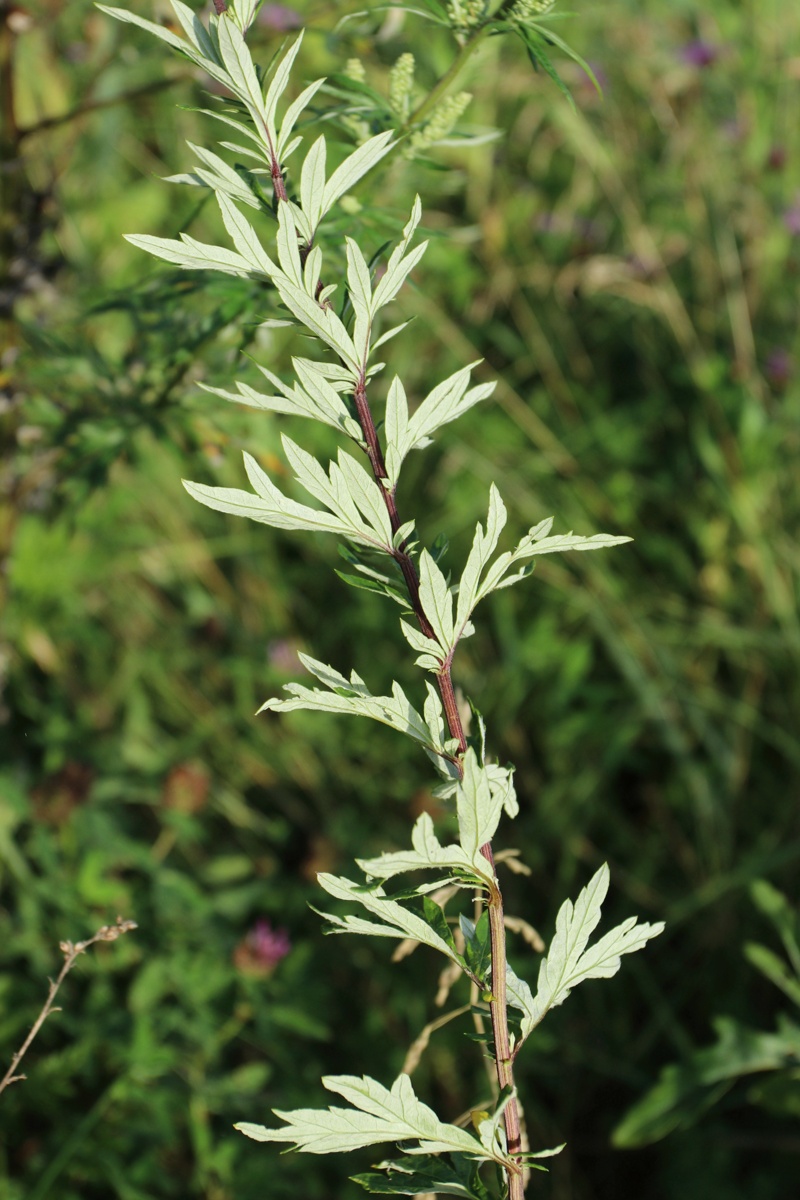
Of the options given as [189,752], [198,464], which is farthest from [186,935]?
[198,464]

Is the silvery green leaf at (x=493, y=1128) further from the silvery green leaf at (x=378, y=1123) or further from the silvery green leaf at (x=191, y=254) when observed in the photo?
the silvery green leaf at (x=191, y=254)

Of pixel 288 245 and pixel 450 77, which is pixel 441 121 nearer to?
pixel 450 77

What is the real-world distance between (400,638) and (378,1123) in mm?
1369

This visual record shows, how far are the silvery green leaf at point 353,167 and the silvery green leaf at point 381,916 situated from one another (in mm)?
407

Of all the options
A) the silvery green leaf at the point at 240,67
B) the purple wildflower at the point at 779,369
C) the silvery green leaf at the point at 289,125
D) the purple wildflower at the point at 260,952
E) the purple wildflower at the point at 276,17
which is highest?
the silvery green leaf at the point at 240,67

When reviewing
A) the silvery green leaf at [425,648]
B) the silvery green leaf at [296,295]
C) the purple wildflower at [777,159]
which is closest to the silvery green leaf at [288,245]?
the silvery green leaf at [296,295]

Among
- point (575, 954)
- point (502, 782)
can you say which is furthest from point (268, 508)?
point (575, 954)

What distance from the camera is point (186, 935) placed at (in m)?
→ 1.50

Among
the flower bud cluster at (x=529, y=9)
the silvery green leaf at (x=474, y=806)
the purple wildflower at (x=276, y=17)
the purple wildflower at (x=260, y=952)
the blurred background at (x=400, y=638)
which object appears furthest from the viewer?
the purple wildflower at (x=276, y=17)

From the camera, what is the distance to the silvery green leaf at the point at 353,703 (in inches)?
23.0

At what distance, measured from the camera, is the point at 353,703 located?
0.59 metres

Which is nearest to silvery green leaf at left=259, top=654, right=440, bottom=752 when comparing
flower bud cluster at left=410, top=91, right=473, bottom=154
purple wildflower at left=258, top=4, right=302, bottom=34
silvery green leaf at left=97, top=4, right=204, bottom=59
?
silvery green leaf at left=97, top=4, right=204, bottom=59

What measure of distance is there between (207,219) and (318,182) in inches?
72.6

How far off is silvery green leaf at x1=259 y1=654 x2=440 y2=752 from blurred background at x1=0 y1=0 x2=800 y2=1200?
1.49 ft
